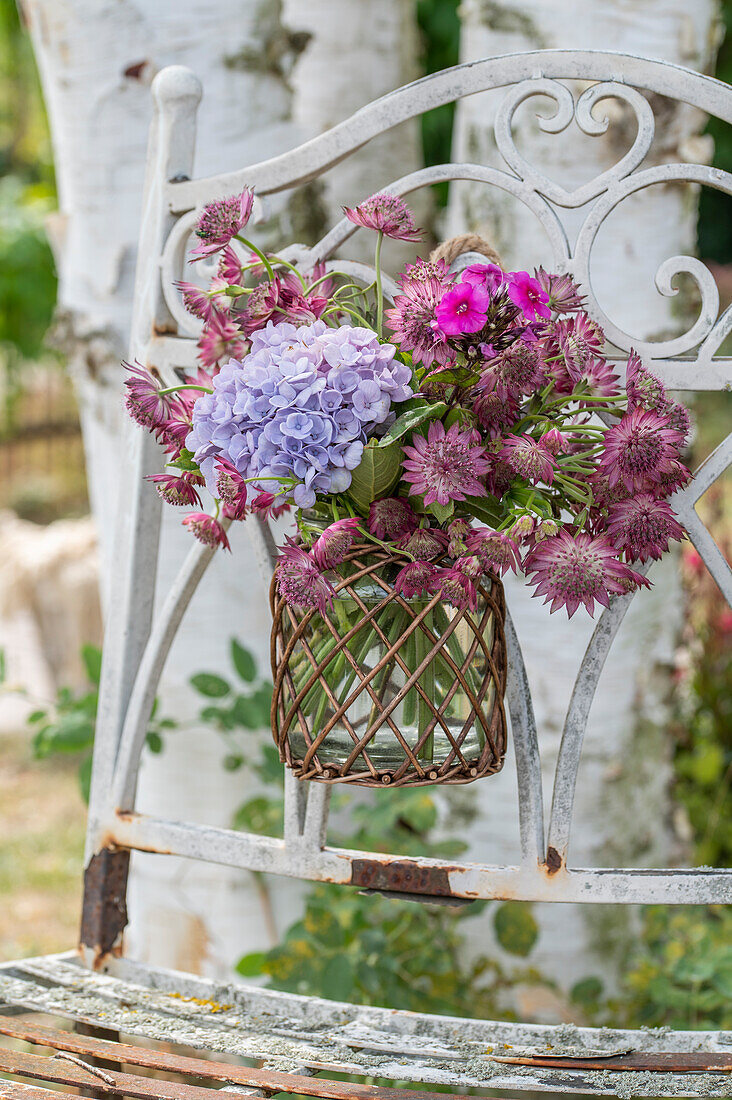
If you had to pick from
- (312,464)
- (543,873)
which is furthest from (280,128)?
(543,873)

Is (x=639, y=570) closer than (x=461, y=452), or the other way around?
(x=461, y=452)

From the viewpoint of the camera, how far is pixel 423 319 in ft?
3.21

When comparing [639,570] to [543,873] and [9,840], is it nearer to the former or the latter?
[543,873]

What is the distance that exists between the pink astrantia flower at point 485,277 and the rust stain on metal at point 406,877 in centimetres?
64

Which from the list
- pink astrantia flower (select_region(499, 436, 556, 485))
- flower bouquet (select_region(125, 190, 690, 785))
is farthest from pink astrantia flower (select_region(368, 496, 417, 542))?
pink astrantia flower (select_region(499, 436, 556, 485))

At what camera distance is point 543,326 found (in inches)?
39.5

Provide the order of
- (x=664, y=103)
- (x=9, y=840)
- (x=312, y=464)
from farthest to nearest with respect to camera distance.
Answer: (x=9, y=840) < (x=664, y=103) < (x=312, y=464)

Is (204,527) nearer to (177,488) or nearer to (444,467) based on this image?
(177,488)

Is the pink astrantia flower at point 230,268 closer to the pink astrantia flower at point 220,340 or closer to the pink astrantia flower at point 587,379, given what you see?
the pink astrantia flower at point 220,340

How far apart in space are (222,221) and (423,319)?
26cm

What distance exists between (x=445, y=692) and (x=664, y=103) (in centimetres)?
115

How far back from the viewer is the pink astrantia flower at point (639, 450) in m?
0.98

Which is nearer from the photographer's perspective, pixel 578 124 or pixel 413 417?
pixel 413 417

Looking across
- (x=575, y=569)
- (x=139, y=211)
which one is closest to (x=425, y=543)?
(x=575, y=569)
